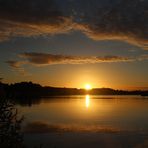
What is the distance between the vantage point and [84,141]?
2234 cm

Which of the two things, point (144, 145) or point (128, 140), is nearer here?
point (144, 145)

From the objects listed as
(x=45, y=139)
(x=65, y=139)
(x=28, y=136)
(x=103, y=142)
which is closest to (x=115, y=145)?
(x=103, y=142)

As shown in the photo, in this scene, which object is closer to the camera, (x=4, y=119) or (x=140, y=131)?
(x=4, y=119)

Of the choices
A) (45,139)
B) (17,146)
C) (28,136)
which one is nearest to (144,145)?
(45,139)

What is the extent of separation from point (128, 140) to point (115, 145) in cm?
196

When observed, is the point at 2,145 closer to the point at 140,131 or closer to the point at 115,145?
the point at 115,145

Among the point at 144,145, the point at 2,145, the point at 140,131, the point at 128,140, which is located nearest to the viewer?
the point at 2,145

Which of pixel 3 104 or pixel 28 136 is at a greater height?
pixel 3 104

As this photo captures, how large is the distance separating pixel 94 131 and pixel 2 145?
2068cm

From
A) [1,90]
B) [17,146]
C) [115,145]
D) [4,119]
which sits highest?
[1,90]

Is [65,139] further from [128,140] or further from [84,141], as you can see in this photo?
[128,140]

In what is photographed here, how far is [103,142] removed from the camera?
2238 centimetres

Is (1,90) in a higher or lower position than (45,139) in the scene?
higher

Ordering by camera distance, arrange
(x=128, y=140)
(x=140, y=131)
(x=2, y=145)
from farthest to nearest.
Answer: (x=140, y=131)
(x=128, y=140)
(x=2, y=145)
